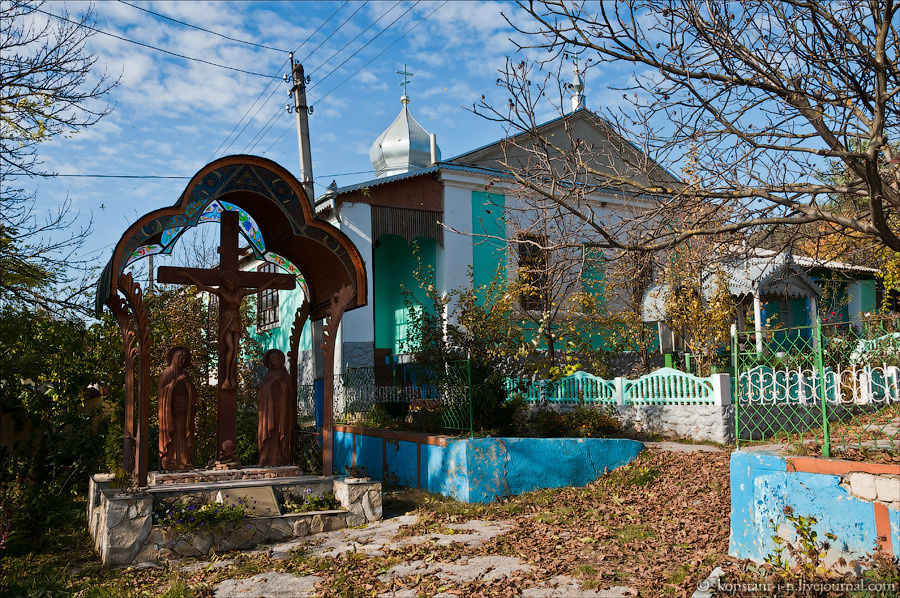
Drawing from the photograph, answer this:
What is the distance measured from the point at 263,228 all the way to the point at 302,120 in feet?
15.5

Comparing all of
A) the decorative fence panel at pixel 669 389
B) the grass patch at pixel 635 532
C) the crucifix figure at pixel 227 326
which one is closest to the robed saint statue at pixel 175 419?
the crucifix figure at pixel 227 326

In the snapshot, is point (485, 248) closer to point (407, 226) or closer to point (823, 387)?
point (407, 226)

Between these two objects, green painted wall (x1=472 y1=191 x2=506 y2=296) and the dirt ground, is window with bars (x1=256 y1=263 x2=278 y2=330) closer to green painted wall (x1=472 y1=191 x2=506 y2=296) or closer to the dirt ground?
green painted wall (x1=472 y1=191 x2=506 y2=296)

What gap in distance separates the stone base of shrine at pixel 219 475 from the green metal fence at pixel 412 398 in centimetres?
232

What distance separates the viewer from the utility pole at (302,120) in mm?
13773

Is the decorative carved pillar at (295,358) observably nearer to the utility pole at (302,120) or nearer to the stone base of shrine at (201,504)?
the stone base of shrine at (201,504)

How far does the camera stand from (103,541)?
7.50 metres

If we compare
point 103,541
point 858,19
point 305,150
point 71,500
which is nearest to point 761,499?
point 858,19

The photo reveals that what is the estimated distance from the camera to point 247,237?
10.1 meters

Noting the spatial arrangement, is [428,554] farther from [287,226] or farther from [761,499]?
[287,226]

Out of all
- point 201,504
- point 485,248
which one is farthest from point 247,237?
point 485,248

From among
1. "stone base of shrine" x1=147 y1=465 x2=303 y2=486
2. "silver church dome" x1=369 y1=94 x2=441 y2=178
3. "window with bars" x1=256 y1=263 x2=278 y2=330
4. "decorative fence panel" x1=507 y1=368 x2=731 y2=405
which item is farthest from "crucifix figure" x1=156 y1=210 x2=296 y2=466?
"silver church dome" x1=369 y1=94 x2=441 y2=178

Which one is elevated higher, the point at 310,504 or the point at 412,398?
the point at 412,398

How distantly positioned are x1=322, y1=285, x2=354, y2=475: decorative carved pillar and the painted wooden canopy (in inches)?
4.7
